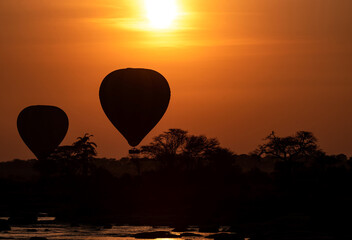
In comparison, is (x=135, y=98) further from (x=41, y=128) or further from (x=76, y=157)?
(x=76, y=157)

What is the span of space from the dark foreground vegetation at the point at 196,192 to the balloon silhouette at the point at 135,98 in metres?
10.8

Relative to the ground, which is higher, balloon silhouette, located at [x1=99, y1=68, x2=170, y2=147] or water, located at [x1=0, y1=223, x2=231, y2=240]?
balloon silhouette, located at [x1=99, y1=68, x2=170, y2=147]

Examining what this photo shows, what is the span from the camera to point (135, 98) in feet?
261

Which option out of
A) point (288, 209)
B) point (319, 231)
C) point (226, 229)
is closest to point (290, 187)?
point (288, 209)

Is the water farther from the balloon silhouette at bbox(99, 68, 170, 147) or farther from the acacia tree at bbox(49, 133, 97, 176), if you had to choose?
the acacia tree at bbox(49, 133, 97, 176)

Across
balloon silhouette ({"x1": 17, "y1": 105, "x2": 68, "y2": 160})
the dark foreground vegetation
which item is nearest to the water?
the dark foreground vegetation

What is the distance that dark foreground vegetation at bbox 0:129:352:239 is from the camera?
3046 inches

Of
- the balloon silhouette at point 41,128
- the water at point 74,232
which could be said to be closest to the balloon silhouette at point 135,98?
the water at point 74,232

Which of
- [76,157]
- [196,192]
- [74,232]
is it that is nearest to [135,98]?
[74,232]

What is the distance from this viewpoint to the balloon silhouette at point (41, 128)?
100 metres

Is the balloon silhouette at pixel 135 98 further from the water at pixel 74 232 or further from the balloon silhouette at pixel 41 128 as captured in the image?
the balloon silhouette at pixel 41 128

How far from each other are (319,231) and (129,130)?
20.8 meters

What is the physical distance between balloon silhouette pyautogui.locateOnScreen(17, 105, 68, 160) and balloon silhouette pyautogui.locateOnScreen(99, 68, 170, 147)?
2195cm

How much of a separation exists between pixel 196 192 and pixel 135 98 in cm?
2294
